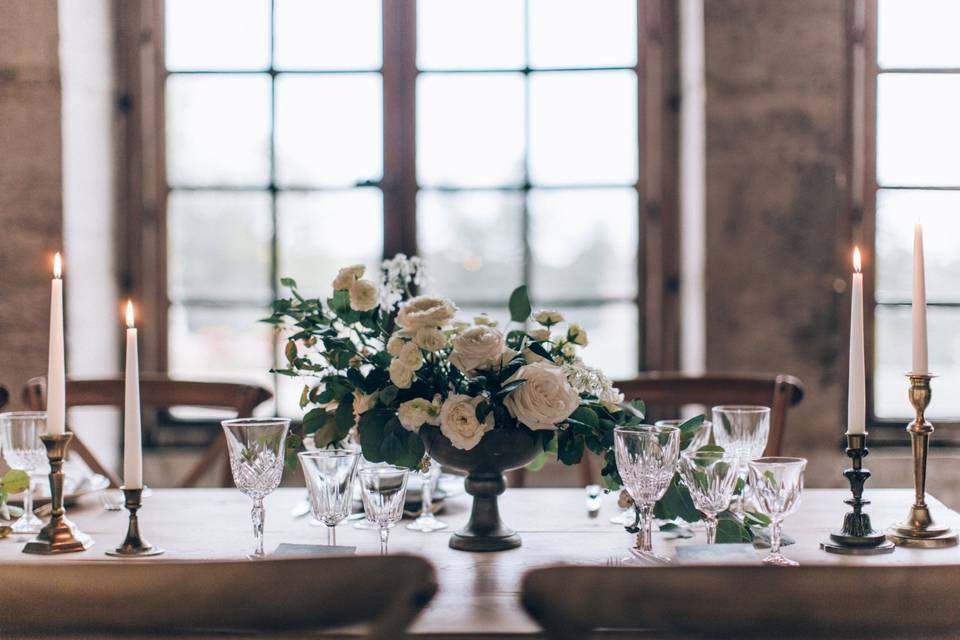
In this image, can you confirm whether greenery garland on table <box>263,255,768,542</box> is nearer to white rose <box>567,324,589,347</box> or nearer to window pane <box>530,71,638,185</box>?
white rose <box>567,324,589,347</box>

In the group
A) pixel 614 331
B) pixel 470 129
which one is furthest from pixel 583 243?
pixel 470 129

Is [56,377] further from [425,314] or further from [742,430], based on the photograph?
[742,430]

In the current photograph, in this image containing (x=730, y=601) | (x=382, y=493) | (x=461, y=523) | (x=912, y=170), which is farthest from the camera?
(x=912, y=170)

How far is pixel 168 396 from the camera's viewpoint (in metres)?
2.31

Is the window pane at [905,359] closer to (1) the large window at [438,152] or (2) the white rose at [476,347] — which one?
(1) the large window at [438,152]

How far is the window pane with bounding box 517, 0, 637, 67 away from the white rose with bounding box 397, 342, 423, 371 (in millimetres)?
1762

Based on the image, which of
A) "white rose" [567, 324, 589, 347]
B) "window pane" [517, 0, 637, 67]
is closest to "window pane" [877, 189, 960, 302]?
"window pane" [517, 0, 637, 67]

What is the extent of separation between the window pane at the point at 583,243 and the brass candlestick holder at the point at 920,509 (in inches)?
59.1

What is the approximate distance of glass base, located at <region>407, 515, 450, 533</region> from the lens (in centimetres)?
163

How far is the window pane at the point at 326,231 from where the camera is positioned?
3010 millimetres

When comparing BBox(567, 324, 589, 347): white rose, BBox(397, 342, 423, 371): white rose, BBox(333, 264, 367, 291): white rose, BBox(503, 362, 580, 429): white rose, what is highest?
BBox(333, 264, 367, 291): white rose

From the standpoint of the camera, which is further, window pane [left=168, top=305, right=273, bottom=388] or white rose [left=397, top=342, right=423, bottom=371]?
window pane [left=168, top=305, right=273, bottom=388]

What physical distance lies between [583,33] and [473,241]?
2.22 ft

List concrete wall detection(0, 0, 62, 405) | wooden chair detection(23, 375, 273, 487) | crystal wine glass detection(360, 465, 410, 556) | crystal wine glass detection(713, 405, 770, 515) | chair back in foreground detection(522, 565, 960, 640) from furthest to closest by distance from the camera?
concrete wall detection(0, 0, 62, 405) < wooden chair detection(23, 375, 273, 487) < crystal wine glass detection(713, 405, 770, 515) < crystal wine glass detection(360, 465, 410, 556) < chair back in foreground detection(522, 565, 960, 640)
